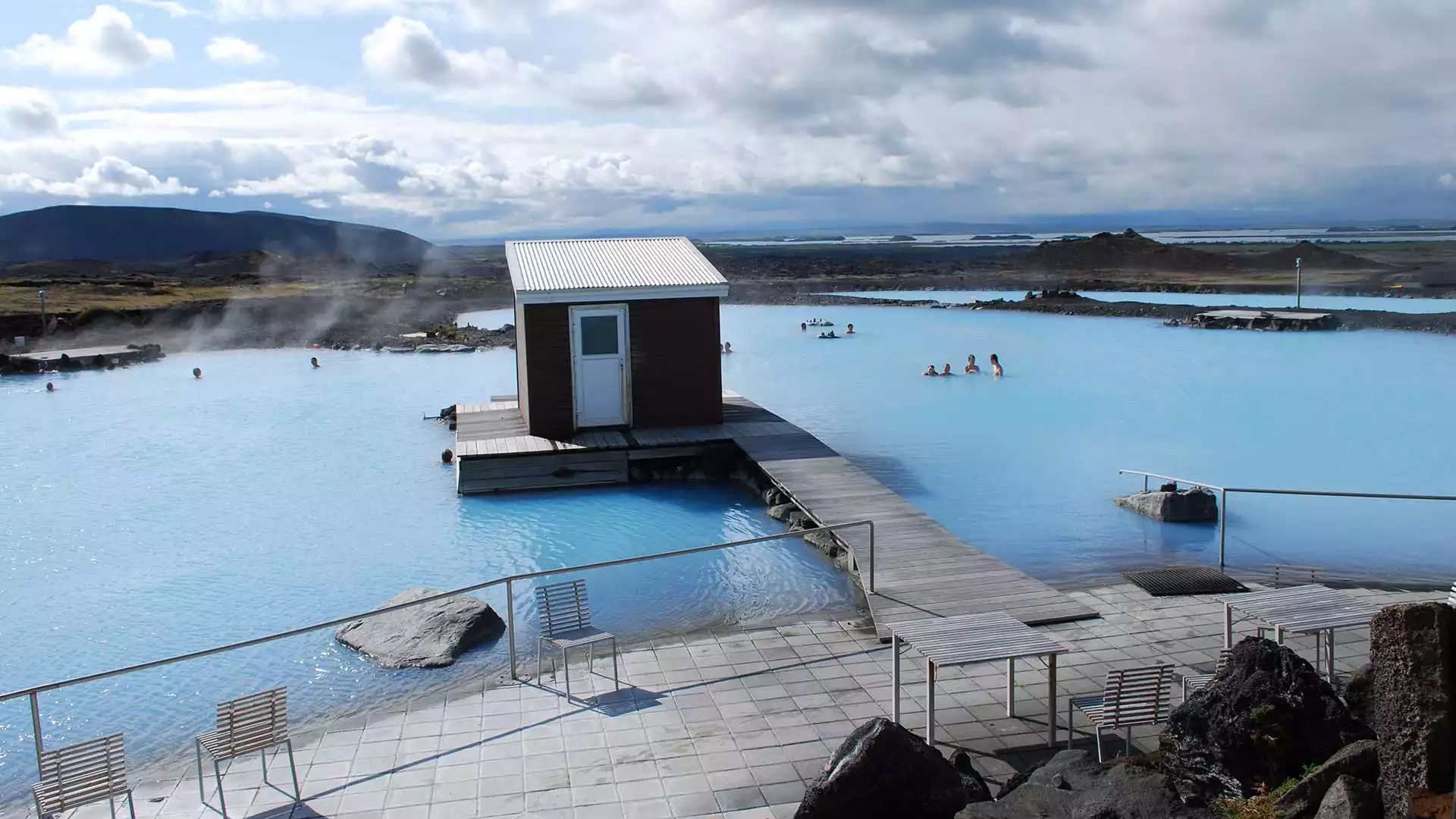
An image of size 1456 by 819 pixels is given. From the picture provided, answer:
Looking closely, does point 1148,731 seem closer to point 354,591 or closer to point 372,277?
point 354,591

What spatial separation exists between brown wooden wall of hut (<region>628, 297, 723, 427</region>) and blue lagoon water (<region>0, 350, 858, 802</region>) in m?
1.69

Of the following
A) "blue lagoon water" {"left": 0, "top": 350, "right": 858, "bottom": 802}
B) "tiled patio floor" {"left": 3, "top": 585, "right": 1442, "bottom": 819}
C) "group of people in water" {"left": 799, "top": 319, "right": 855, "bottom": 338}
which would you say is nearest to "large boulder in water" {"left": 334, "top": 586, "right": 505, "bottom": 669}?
"blue lagoon water" {"left": 0, "top": 350, "right": 858, "bottom": 802}

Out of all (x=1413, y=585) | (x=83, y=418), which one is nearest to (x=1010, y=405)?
(x=1413, y=585)

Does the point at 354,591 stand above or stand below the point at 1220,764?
below

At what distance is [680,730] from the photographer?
7.12 meters

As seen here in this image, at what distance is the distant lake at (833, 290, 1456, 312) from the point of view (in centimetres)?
4519

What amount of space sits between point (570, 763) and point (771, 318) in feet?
138

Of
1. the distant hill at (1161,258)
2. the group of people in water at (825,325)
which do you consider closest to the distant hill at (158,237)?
the distant hill at (1161,258)

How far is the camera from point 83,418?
2395cm

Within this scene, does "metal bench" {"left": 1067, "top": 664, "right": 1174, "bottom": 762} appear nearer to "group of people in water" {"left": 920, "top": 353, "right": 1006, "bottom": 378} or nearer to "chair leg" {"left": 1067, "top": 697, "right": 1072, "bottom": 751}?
"chair leg" {"left": 1067, "top": 697, "right": 1072, "bottom": 751}

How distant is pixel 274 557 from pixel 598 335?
592cm

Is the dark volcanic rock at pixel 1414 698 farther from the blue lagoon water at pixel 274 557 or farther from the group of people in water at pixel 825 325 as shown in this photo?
the group of people in water at pixel 825 325

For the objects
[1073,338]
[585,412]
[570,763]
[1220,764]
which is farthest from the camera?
[1073,338]

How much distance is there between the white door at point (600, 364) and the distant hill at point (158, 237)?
11529cm
